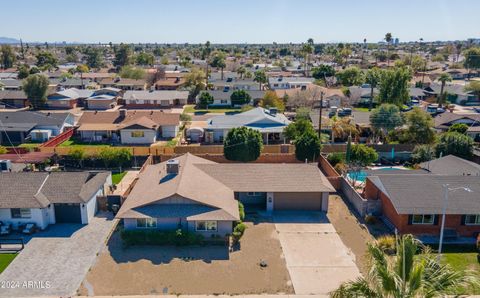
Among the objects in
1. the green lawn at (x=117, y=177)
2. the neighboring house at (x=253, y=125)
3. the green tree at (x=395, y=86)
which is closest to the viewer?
the green lawn at (x=117, y=177)

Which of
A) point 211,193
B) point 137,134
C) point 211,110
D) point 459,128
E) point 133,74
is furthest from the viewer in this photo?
point 133,74

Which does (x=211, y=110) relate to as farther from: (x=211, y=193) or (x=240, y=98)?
(x=211, y=193)

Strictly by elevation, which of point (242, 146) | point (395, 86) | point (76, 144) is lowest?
point (76, 144)

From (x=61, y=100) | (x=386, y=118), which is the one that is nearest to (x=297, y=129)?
(x=386, y=118)

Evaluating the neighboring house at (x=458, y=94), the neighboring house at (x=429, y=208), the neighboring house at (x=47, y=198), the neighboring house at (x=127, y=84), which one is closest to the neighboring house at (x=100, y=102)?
the neighboring house at (x=127, y=84)

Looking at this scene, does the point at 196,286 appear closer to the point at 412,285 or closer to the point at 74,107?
the point at 412,285

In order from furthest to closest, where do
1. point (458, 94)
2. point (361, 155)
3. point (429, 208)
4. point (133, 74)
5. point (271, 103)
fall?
1. point (133, 74)
2. point (458, 94)
3. point (271, 103)
4. point (361, 155)
5. point (429, 208)

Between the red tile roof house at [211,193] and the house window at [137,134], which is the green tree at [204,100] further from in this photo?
the red tile roof house at [211,193]
